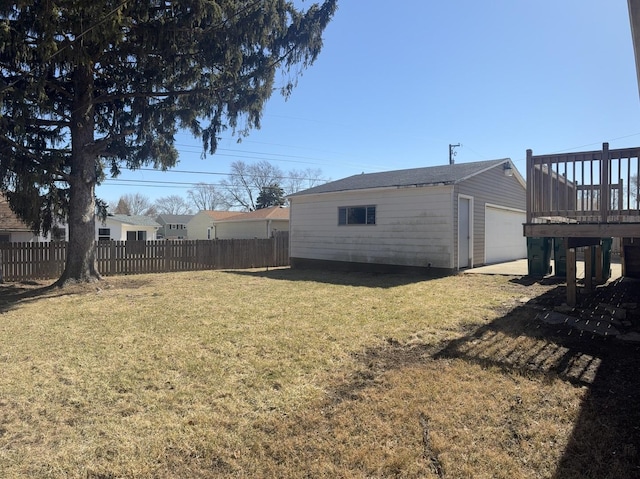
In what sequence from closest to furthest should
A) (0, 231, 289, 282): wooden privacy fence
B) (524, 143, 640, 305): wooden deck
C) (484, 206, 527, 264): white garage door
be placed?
(524, 143, 640, 305): wooden deck < (0, 231, 289, 282): wooden privacy fence < (484, 206, 527, 264): white garage door

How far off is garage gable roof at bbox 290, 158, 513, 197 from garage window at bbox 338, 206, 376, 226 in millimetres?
Result: 710

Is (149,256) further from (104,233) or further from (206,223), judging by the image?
(206,223)

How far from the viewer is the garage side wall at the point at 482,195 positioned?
1263 centimetres

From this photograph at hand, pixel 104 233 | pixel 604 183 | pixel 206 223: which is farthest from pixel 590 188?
pixel 206 223

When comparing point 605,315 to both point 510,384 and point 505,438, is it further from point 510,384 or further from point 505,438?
point 505,438

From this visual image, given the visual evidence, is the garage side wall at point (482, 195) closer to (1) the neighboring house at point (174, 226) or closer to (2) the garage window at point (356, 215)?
(2) the garage window at point (356, 215)

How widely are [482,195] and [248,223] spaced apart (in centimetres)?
2081

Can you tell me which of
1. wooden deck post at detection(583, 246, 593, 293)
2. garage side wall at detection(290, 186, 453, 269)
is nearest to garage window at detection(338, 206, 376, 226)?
garage side wall at detection(290, 186, 453, 269)

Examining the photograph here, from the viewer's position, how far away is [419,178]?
13.3 m

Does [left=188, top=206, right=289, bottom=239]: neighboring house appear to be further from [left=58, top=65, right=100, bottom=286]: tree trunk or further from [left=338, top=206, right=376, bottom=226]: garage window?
[left=58, top=65, right=100, bottom=286]: tree trunk

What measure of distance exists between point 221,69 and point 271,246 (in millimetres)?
8660

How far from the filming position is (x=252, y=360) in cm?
447

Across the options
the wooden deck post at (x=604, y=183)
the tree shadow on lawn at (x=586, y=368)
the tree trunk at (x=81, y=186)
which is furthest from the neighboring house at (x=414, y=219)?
the tree trunk at (x=81, y=186)

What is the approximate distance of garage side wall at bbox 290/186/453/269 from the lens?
1200 centimetres
